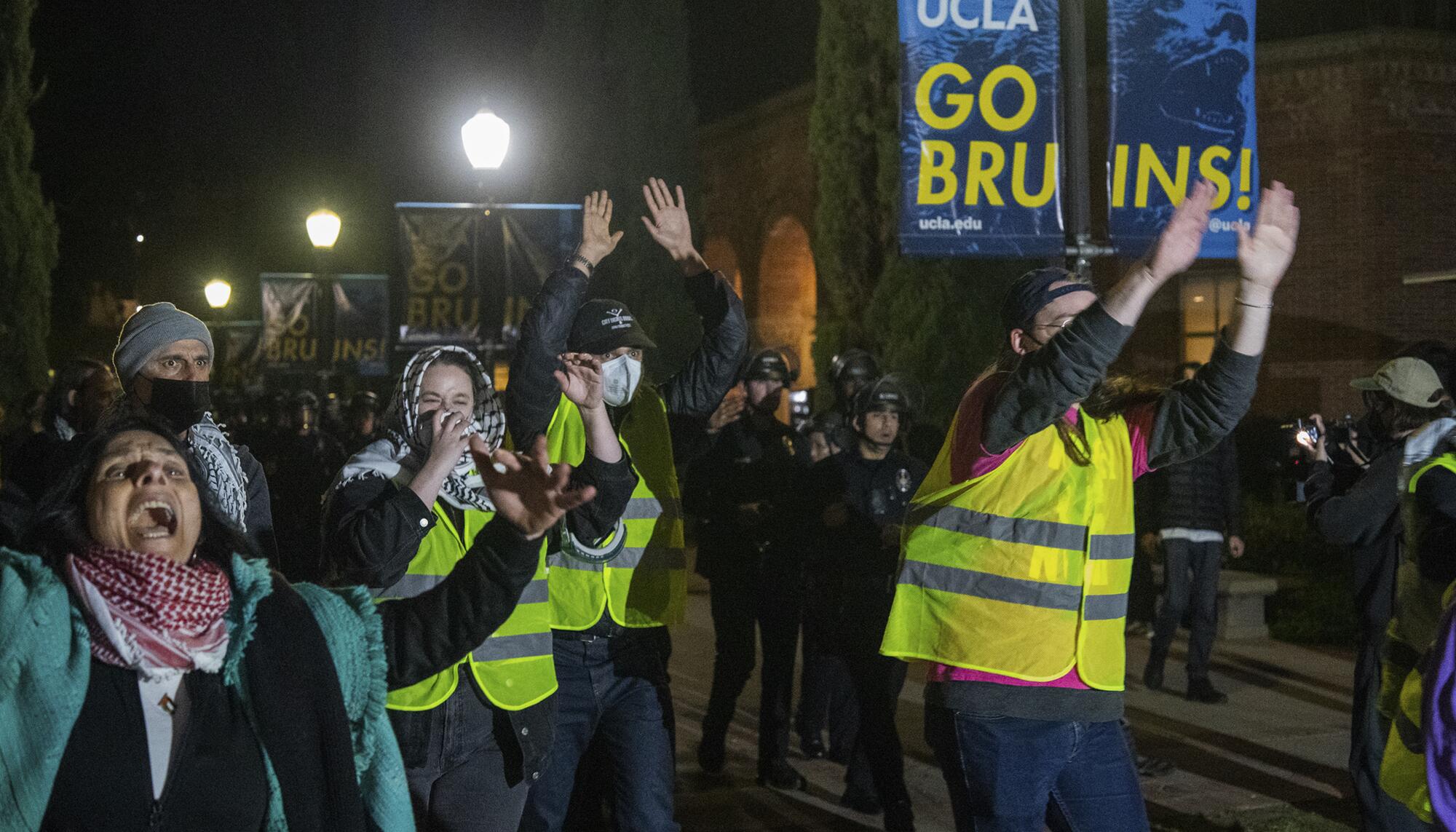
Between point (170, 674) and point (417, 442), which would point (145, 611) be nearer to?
point (170, 674)

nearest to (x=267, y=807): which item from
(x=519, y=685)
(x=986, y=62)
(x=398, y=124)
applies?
(x=519, y=685)

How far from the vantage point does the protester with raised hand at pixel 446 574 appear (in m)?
3.79

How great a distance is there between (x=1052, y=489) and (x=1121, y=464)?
0.26 meters

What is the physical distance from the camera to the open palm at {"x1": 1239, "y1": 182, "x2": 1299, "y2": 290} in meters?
3.83

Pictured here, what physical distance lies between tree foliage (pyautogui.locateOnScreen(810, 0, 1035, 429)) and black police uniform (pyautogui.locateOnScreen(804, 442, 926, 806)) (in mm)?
7580

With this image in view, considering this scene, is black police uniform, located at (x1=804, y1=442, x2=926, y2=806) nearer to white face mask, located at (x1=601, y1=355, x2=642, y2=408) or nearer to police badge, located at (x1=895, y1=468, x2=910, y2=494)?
police badge, located at (x1=895, y1=468, x2=910, y2=494)

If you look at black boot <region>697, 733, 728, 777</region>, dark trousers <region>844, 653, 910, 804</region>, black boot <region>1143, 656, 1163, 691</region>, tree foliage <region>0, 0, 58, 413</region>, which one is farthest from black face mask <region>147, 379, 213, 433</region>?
tree foliage <region>0, 0, 58, 413</region>

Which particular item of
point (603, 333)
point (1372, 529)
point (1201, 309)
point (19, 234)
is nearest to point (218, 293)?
point (19, 234)

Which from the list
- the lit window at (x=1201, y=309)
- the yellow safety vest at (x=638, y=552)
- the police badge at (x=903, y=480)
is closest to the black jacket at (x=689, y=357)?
the yellow safety vest at (x=638, y=552)

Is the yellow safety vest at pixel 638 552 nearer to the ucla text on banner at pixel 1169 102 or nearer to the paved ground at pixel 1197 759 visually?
the paved ground at pixel 1197 759

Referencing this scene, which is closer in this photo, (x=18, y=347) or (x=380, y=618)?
(x=380, y=618)

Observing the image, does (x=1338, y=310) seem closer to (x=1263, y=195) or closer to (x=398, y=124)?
(x=1263, y=195)

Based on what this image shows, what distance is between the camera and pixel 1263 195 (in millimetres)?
3910

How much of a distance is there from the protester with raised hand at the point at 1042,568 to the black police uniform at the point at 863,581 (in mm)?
2715
